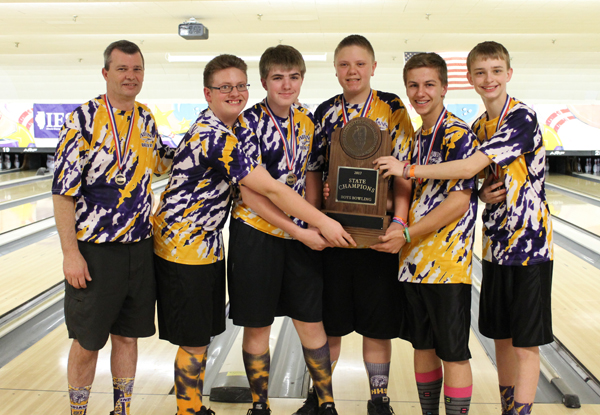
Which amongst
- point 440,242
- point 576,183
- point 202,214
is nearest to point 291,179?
point 202,214

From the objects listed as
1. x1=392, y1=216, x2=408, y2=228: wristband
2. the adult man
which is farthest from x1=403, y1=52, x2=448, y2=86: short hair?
the adult man

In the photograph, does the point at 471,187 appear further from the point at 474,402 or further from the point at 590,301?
the point at 590,301

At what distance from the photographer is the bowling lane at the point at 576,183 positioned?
295 inches

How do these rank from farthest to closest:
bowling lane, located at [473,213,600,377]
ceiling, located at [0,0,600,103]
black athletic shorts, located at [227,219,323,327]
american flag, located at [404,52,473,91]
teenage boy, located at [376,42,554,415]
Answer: american flag, located at [404,52,473,91] → ceiling, located at [0,0,600,103] → bowling lane, located at [473,213,600,377] → black athletic shorts, located at [227,219,323,327] → teenage boy, located at [376,42,554,415]

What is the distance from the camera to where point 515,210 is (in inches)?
64.7

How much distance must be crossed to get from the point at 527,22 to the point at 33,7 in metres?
5.83

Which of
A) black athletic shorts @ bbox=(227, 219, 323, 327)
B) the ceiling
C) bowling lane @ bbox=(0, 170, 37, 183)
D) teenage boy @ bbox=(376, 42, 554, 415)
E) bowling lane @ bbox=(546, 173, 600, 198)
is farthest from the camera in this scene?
bowling lane @ bbox=(0, 170, 37, 183)

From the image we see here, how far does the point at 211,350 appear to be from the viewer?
2.69 m

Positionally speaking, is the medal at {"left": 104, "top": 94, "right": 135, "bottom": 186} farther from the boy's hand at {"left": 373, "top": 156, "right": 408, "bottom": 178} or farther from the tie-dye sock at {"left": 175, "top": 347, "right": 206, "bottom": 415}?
the boy's hand at {"left": 373, "top": 156, "right": 408, "bottom": 178}

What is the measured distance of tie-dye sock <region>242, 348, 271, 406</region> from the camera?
5.95 feet

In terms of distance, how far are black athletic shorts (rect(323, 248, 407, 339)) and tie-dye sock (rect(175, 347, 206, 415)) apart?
510 millimetres

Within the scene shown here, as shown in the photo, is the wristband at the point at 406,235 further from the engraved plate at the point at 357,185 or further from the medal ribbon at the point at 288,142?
the medal ribbon at the point at 288,142

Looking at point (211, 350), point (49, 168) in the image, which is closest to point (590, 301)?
point (211, 350)

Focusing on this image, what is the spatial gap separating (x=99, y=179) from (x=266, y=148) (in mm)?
563
